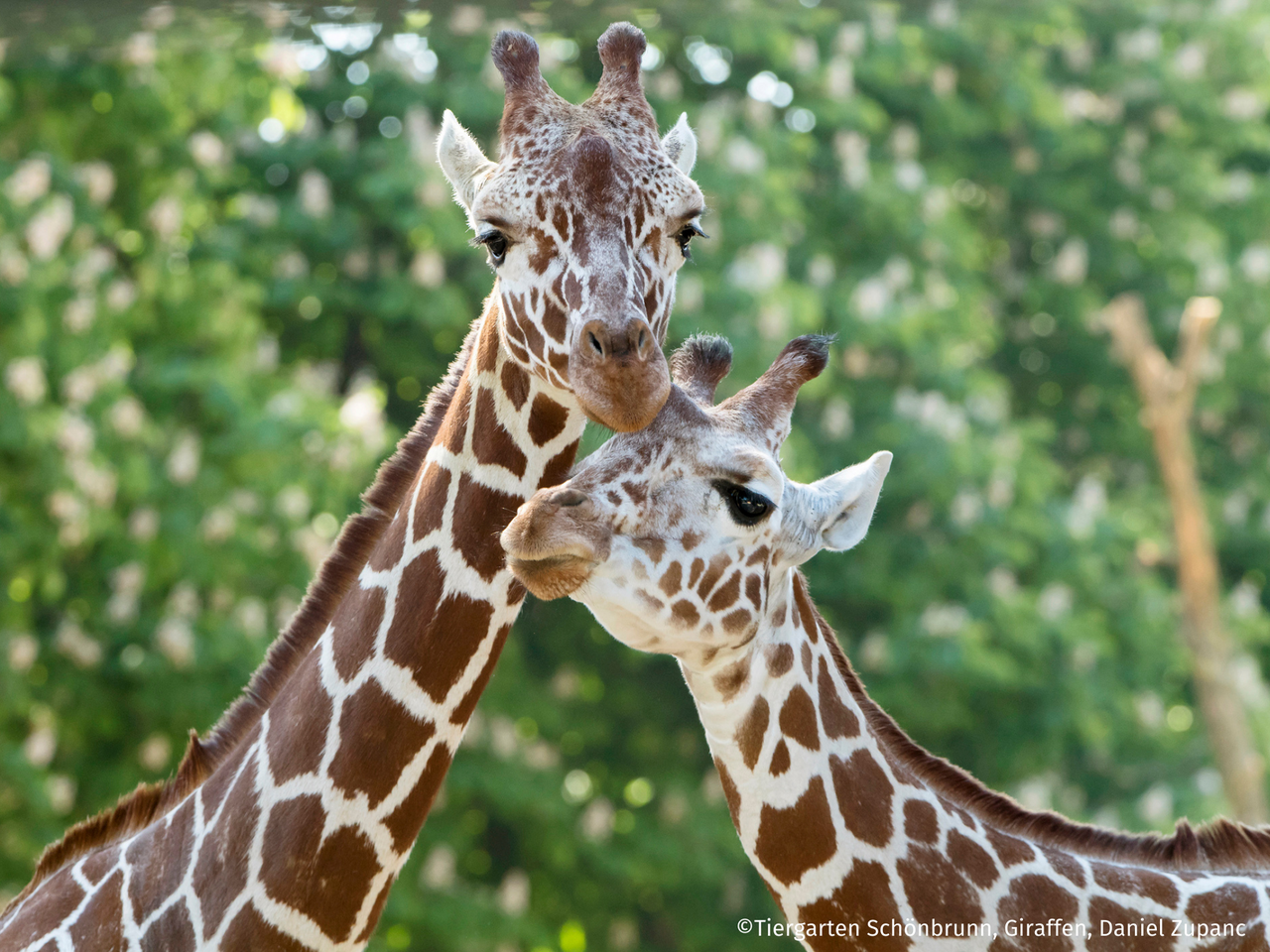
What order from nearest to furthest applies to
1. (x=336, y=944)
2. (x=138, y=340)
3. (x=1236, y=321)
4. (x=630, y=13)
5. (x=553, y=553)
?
1. (x=553, y=553)
2. (x=336, y=944)
3. (x=630, y=13)
4. (x=138, y=340)
5. (x=1236, y=321)

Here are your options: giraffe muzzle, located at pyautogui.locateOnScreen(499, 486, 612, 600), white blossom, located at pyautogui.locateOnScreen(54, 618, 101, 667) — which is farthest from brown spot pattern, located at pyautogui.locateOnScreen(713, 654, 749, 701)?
white blossom, located at pyautogui.locateOnScreen(54, 618, 101, 667)

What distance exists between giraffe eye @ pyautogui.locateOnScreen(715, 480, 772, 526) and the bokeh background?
2.53m

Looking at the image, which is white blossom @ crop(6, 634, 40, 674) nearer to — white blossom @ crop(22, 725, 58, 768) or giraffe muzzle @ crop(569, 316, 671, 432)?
white blossom @ crop(22, 725, 58, 768)

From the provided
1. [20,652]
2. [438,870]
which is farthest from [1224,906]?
[438,870]

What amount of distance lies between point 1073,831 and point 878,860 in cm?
57

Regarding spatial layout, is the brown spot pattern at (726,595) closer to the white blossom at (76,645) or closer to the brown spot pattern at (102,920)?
the brown spot pattern at (102,920)

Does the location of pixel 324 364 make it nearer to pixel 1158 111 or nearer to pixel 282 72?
pixel 282 72

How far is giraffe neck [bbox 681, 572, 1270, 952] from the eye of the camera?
311cm

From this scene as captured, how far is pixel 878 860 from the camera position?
10.3ft

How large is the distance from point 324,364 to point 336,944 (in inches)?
277

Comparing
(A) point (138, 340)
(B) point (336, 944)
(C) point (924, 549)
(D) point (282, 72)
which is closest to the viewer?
(B) point (336, 944)

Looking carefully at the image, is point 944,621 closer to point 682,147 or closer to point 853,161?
point 853,161

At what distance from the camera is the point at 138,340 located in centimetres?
851

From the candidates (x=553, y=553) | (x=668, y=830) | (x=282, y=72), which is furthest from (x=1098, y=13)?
(x=553, y=553)
